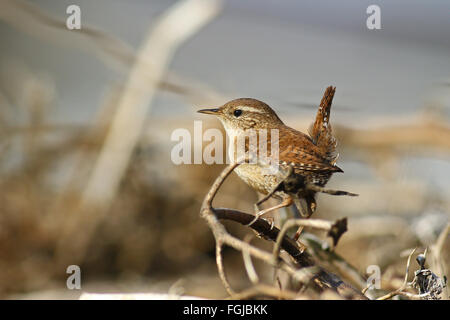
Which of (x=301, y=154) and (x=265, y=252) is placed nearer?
(x=265, y=252)

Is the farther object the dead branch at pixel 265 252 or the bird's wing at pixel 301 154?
the bird's wing at pixel 301 154

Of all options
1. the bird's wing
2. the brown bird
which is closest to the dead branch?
the brown bird

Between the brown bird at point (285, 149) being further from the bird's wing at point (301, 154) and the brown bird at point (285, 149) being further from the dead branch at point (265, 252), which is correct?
the dead branch at point (265, 252)

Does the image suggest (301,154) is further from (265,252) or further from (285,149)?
(265,252)

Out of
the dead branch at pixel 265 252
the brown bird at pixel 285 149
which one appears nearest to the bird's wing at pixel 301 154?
the brown bird at pixel 285 149

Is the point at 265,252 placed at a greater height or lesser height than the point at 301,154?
lesser

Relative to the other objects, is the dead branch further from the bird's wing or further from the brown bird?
the bird's wing

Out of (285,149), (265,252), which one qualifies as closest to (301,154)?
(285,149)
